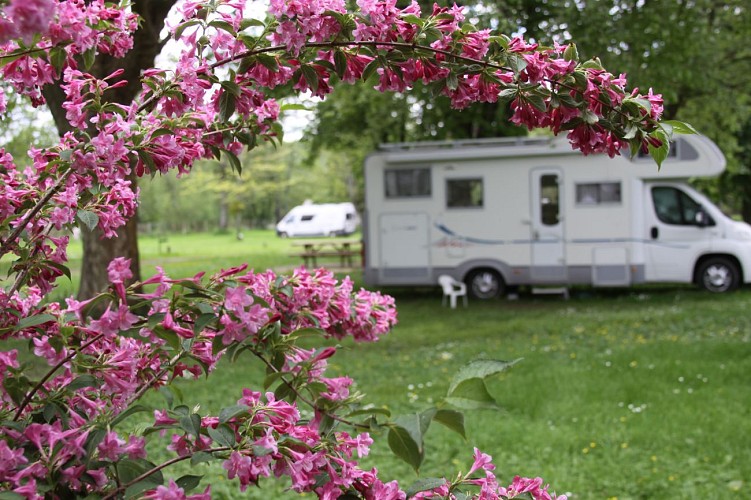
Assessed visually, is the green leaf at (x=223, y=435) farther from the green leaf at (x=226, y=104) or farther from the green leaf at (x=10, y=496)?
the green leaf at (x=226, y=104)

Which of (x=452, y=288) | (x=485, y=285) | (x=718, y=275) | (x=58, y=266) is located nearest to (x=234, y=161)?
(x=58, y=266)

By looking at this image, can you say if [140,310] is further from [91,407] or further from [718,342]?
[718,342]

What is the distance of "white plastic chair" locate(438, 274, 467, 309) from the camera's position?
12.7m

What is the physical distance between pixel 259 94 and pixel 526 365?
637 cm

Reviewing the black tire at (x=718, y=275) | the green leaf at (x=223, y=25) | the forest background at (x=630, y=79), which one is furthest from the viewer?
the black tire at (x=718, y=275)

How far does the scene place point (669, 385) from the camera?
654 centimetres

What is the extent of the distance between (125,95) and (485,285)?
7.95 meters

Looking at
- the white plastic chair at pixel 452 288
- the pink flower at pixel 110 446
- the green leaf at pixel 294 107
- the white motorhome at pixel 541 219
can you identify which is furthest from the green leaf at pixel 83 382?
the white motorhome at pixel 541 219

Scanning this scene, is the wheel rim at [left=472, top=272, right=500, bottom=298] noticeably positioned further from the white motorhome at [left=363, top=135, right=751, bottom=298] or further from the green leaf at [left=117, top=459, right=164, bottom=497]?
the green leaf at [left=117, top=459, right=164, bottom=497]

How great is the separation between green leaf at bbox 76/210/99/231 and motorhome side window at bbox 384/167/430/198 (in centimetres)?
1187

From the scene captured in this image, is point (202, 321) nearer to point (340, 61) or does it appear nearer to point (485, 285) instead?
point (340, 61)

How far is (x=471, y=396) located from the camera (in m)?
1.16

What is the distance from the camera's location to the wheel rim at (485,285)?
1319 centimetres

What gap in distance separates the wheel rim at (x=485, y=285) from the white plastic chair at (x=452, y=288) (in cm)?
29
